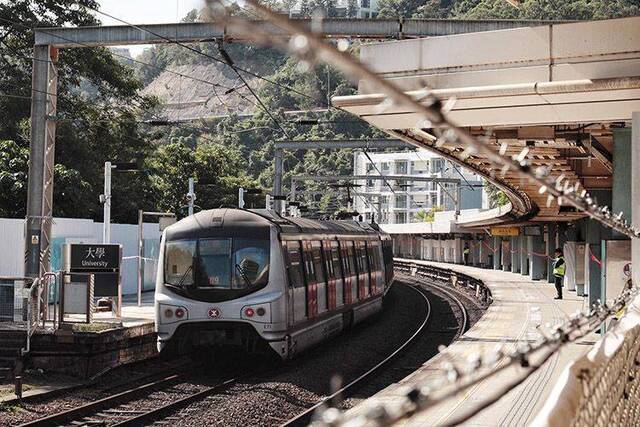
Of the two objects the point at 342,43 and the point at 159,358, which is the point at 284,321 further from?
the point at 342,43

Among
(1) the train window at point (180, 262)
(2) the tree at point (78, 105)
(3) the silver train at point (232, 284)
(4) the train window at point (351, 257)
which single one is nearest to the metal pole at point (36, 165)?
(3) the silver train at point (232, 284)

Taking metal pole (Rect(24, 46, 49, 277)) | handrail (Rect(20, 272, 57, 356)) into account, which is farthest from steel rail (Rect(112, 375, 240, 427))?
metal pole (Rect(24, 46, 49, 277))

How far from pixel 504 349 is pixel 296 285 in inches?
550

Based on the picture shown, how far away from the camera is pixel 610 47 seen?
10891mm

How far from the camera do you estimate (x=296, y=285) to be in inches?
659

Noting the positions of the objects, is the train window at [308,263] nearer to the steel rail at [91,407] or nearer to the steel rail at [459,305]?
the steel rail at [459,305]

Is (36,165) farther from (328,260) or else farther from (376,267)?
(376,267)

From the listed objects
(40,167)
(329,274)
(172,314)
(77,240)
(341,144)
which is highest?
(341,144)

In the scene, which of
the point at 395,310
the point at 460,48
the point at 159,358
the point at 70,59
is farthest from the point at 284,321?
the point at 70,59

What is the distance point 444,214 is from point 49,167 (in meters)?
55.4

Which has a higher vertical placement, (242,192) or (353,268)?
(242,192)

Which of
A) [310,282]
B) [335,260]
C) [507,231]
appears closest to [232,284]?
[310,282]

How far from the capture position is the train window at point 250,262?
15837mm

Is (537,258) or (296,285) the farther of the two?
(537,258)
